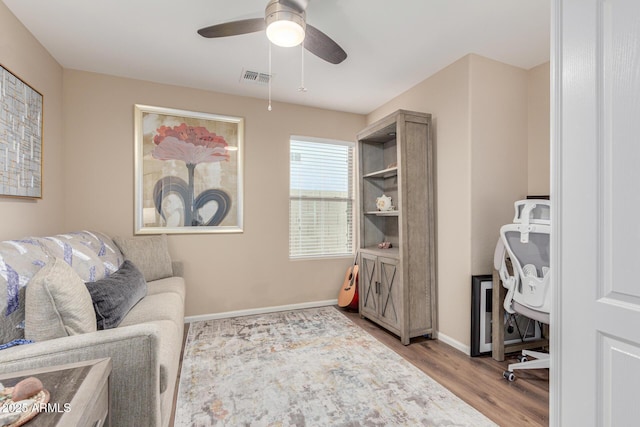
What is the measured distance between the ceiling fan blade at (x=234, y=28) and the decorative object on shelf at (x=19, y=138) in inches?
54.1

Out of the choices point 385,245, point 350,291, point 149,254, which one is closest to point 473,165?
point 385,245

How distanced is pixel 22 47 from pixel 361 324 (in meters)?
3.72

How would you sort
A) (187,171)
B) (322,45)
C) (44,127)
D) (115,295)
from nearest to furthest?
(115,295)
(322,45)
(44,127)
(187,171)

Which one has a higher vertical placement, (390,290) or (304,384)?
(390,290)

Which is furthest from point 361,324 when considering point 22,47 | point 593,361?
point 22,47

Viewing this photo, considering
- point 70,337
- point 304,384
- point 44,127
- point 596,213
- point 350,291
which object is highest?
point 44,127

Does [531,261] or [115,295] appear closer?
[115,295]

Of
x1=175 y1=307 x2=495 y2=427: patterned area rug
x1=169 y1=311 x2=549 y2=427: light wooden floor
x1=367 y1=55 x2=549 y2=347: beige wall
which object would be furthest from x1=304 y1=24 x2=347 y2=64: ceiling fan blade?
x1=169 y1=311 x2=549 y2=427: light wooden floor

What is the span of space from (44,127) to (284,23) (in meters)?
2.29

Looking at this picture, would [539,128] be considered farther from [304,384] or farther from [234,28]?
[304,384]

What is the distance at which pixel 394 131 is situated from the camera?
3.21 m

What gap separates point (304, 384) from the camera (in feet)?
6.88

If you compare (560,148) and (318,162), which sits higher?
(318,162)

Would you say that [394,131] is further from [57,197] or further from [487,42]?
[57,197]
